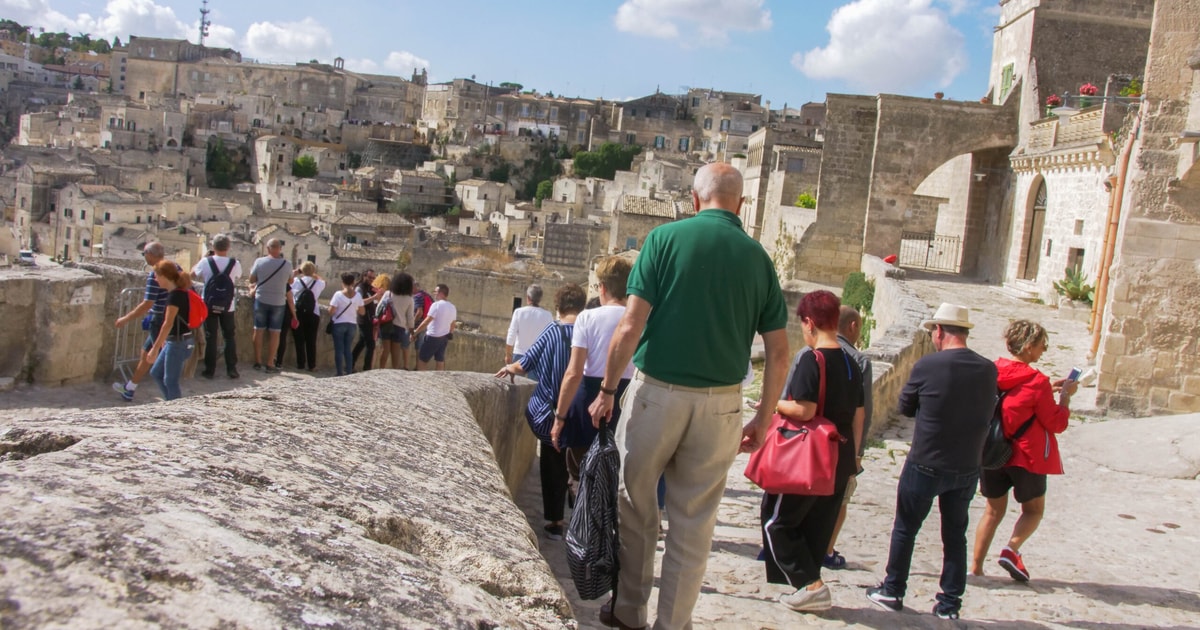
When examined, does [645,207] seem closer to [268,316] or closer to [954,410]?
[268,316]

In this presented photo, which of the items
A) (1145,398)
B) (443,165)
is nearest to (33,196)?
(443,165)

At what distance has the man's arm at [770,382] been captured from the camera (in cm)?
382

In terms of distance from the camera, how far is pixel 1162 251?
32.3 feet

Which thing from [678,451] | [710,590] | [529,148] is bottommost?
[710,590]

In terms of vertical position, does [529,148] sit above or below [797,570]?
above

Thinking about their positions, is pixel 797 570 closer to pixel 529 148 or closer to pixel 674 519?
pixel 674 519

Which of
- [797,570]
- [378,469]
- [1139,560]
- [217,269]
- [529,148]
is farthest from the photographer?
[529,148]

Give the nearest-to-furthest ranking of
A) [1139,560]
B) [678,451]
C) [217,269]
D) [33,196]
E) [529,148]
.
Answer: [678,451]
[1139,560]
[217,269]
[33,196]
[529,148]

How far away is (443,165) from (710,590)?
3208 inches

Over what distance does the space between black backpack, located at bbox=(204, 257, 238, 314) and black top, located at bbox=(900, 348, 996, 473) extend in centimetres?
594

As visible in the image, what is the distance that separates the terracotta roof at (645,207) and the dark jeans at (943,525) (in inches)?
1475

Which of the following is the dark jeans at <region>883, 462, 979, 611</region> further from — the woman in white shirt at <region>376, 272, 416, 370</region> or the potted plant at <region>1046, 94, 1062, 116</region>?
the potted plant at <region>1046, 94, 1062, 116</region>

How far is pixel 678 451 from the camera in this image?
3748mm

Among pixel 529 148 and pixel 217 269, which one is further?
pixel 529 148
